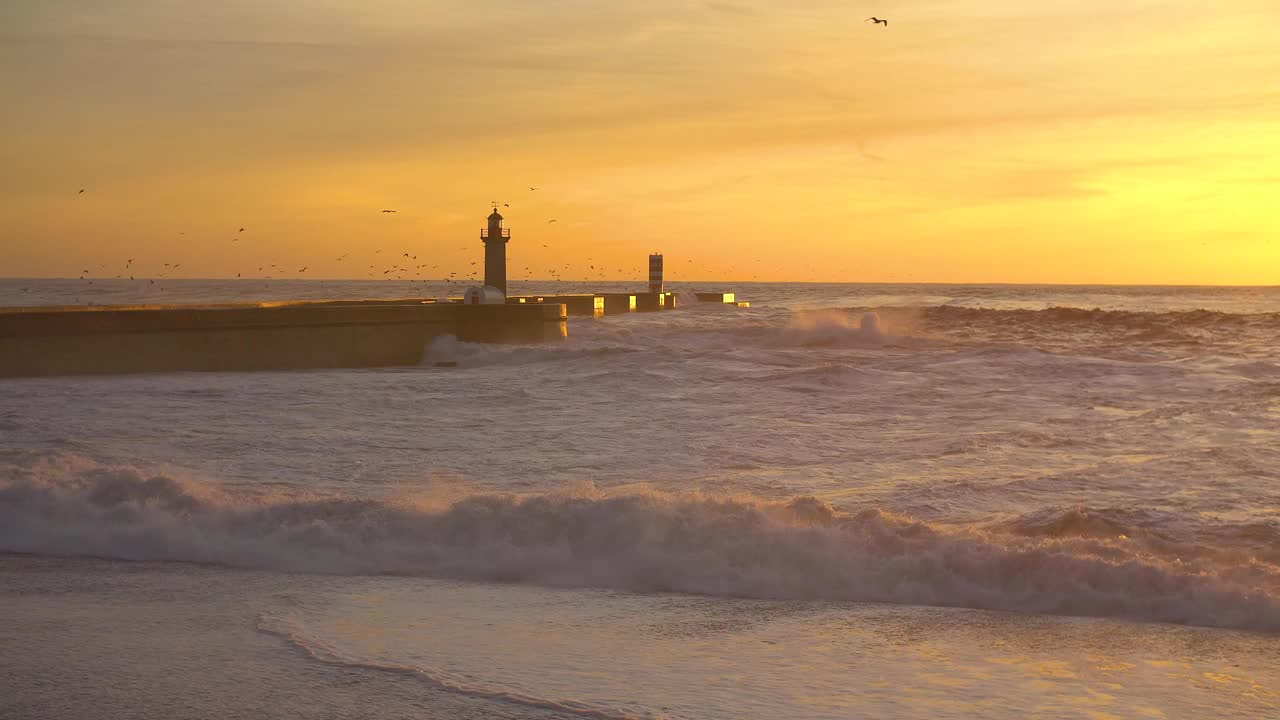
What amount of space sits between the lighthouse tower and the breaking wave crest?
27.5 meters

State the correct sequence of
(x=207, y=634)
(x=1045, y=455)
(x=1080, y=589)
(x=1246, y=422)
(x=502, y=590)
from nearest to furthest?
1. (x=207, y=634)
2. (x=1080, y=589)
3. (x=502, y=590)
4. (x=1045, y=455)
5. (x=1246, y=422)

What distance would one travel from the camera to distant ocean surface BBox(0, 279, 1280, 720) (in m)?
3.80

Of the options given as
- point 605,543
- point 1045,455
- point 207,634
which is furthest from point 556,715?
point 1045,455

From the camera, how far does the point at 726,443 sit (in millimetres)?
10398

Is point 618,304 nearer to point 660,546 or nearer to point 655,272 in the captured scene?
point 655,272

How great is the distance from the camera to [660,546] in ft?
19.3

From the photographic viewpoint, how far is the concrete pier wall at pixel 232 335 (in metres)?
18.0

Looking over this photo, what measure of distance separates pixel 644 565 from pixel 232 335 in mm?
16654

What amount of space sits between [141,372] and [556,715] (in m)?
17.7

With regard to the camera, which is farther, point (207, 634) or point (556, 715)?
point (207, 634)

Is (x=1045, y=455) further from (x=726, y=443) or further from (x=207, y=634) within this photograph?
(x=207, y=634)

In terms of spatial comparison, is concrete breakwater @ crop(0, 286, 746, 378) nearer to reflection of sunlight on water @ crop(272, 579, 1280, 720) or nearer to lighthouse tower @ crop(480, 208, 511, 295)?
lighthouse tower @ crop(480, 208, 511, 295)

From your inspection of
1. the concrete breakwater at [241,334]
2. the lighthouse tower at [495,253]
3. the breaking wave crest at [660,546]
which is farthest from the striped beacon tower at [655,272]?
the breaking wave crest at [660,546]

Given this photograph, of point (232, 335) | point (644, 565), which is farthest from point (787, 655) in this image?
point (232, 335)
